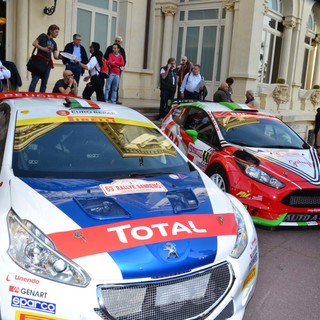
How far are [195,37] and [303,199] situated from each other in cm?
1204

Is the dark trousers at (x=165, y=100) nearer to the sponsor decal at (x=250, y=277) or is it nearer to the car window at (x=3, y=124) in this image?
the car window at (x=3, y=124)

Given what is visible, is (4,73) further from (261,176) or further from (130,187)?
(130,187)

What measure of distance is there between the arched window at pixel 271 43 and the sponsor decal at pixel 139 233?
48.2 feet

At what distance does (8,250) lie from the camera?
2338 millimetres

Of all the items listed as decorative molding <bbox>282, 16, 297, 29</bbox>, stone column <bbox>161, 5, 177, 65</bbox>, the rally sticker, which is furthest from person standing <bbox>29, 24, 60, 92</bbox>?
decorative molding <bbox>282, 16, 297, 29</bbox>

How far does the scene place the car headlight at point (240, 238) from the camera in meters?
2.69

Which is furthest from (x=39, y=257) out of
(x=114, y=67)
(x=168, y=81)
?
(x=168, y=81)

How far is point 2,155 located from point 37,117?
53 cm

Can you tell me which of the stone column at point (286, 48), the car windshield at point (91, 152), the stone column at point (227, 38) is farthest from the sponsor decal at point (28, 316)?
the stone column at point (286, 48)

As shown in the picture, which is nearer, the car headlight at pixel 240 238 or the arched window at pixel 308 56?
the car headlight at pixel 240 238

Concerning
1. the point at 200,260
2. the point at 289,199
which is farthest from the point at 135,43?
the point at 200,260

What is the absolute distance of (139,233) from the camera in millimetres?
2469

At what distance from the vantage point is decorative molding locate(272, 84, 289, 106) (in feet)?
53.2

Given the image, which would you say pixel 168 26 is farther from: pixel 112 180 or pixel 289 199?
pixel 112 180
